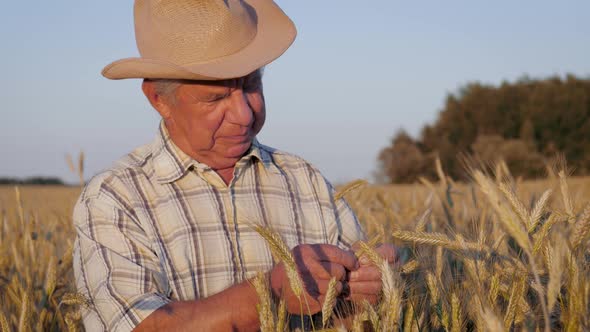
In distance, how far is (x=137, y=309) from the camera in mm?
1749

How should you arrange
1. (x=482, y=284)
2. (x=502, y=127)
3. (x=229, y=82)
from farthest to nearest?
(x=502, y=127) → (x=229, y=82) → (x=482, y=284)

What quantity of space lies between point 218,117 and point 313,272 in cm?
65

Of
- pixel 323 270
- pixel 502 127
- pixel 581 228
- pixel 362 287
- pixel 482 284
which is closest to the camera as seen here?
pixel 581 228

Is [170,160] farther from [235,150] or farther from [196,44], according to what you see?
[196,44]

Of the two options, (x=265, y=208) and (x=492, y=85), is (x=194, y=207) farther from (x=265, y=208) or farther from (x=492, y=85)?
(x=492, y=85)

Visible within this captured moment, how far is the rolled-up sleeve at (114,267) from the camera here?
177cm

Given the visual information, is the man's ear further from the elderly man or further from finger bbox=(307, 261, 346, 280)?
finger bbox=(307, 261, 346, 280)

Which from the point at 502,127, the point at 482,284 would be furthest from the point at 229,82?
the point at 502,127

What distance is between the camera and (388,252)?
1774mm

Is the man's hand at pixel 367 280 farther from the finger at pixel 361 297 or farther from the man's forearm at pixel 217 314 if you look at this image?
the man's forearm at pixel 217 314

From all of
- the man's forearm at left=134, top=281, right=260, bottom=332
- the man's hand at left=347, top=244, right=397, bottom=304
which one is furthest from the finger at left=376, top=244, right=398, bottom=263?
the man's forearm at left=134, top=281, right=260, bottom=332

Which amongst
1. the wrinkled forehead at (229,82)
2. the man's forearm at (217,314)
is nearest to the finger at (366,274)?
the man's forearm at (217,314)

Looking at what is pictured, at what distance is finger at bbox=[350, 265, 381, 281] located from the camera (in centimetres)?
175

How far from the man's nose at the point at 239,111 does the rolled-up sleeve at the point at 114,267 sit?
1.36 feet
